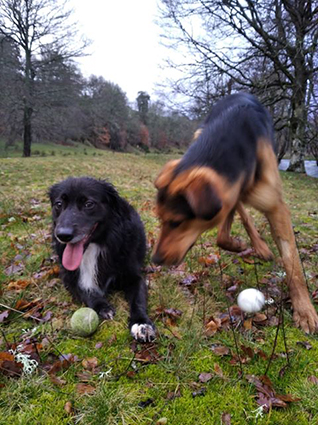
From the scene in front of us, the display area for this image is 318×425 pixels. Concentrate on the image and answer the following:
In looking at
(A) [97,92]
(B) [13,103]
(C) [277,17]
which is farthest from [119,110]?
(C) [277,17]

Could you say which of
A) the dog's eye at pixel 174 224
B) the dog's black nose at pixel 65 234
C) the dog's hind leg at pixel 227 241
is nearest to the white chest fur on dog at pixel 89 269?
the dog's black nose at pixel 65 234

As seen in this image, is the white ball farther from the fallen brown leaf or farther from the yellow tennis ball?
the fallen brown leaf

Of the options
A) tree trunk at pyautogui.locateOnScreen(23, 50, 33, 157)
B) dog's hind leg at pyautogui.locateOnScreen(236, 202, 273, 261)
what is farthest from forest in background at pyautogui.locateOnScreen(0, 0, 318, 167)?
dog's hind leg at pyautogui.locateOnScreen(236, 202, 273, 261)

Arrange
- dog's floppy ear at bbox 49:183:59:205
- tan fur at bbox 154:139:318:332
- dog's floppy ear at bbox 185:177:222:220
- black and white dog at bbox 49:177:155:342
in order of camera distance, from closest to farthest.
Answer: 1. dog's floppy ear at bbox 185:177:222:220
2. tan fur at bbox 154:139:318:332
3. black and white dog at bbox 49:177:155:342
4. dog's floppy ear at bbox 49:183:59:205

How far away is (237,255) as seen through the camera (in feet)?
12.0

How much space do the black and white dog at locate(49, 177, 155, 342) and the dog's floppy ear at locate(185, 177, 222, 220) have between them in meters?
1.11

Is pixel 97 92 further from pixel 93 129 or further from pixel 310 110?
pixel 310 110

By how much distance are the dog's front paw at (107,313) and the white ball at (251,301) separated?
3.63 ft

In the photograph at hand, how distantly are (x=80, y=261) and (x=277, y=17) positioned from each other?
15.3 meters

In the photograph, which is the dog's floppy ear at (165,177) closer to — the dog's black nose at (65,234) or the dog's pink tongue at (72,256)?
the dog's black nose at (65,234)

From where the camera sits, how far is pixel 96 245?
9.57 feet

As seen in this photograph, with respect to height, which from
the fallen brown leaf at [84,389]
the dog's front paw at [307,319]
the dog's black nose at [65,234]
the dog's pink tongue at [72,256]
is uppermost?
the dog's black nose at [65,234]

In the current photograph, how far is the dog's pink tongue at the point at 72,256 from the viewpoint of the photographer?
264 centimetres

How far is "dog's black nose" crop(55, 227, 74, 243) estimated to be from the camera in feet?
8.03
